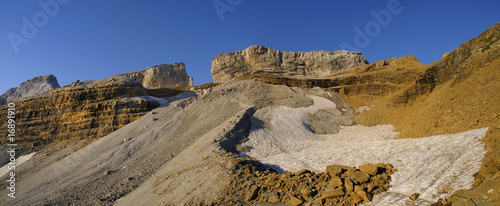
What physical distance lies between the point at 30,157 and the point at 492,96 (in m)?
30.7

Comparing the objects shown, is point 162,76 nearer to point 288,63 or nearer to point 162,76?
point 162,76

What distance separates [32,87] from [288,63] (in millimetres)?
53755

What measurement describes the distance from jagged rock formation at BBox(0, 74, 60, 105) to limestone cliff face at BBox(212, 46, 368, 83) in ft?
121

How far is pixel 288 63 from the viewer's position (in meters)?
44.7

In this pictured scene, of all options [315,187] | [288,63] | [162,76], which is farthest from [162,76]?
[315,187]

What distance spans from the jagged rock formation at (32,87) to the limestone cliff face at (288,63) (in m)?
37.0

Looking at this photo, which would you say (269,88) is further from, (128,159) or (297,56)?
(297,56)

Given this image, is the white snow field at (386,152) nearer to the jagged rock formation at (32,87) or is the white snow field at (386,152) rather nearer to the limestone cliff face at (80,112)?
the limestone cliff face at (80,112)

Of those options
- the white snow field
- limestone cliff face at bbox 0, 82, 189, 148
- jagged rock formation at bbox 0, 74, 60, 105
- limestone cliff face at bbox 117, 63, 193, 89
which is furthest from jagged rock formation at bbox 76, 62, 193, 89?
the white snow field

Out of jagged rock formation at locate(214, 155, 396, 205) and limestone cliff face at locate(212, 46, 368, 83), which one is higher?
limestone cliff face at locate(212, 46, 368, 83)

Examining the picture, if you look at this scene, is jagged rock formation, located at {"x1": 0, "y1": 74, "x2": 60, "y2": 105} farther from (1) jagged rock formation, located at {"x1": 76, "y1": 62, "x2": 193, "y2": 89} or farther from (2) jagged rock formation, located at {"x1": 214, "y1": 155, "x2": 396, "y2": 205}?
(2) jagged rock formation, located at {"x1": 214, "y1": 155, "x2": 396, "y2": 205}

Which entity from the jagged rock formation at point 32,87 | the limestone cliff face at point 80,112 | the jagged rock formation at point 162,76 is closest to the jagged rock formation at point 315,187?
the limestone cliff face at point 80,112

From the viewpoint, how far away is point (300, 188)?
6.62m

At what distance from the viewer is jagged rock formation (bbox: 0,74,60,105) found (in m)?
52.4
